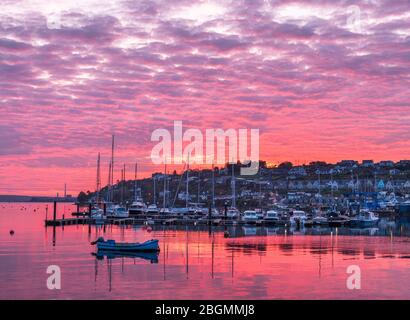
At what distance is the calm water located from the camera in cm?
3938

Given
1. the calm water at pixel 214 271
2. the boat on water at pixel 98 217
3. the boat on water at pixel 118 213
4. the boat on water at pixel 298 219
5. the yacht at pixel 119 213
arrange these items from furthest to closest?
1. the yacht at pixel 119 213
2. the boat on water at pixel 118 213
3. the boat on water at pixel 98 217
4. the boat on water at pixel 298 219
5. the calm water at pixel 214 271

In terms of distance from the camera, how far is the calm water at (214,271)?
129 ft

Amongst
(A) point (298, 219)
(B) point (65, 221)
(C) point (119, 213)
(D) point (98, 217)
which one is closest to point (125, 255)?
(B) point (65, 221)

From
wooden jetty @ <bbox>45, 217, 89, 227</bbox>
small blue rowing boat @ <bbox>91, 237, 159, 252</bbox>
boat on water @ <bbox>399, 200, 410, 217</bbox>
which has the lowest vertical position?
small blue rowing boat @ <bbox>91, 237, 159, 252</bbox>

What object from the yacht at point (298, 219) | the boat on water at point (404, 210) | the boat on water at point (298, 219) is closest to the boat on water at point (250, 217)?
the yacht at point (298, 219)

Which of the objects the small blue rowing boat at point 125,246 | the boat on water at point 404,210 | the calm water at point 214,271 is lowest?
the calm water at point 214,271

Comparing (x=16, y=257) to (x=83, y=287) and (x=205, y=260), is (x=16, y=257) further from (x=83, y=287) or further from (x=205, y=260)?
(x=83, y=287)

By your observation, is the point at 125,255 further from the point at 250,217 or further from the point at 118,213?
the point at 118,213

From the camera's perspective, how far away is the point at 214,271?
49.1 m

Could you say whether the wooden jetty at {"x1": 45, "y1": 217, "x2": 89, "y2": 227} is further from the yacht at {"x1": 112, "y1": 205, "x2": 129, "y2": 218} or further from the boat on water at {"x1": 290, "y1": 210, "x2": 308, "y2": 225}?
the boat on water at {"x1": 290, "y1": 210, "x2": 308, "y2": 225}

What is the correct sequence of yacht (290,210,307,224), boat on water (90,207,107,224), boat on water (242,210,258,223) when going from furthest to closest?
boat on water (90,207,107,224)
boat on water (242,210,258,223)
yacht (290,210,307,224)

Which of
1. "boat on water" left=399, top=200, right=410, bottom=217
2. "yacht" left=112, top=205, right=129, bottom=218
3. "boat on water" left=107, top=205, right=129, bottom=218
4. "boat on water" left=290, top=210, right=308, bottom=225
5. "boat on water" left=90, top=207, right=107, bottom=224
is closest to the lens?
"boat on water" left=290, top=210, right=308, bottom=225

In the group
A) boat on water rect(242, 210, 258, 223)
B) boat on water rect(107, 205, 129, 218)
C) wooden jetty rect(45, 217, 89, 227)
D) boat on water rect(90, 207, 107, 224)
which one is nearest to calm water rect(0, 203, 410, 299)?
wooden jetty rect(45, 217, 89, 227)

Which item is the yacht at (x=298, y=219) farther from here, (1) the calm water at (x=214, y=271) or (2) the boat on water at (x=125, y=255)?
(2) the boat on water at (x=125, y=255)
